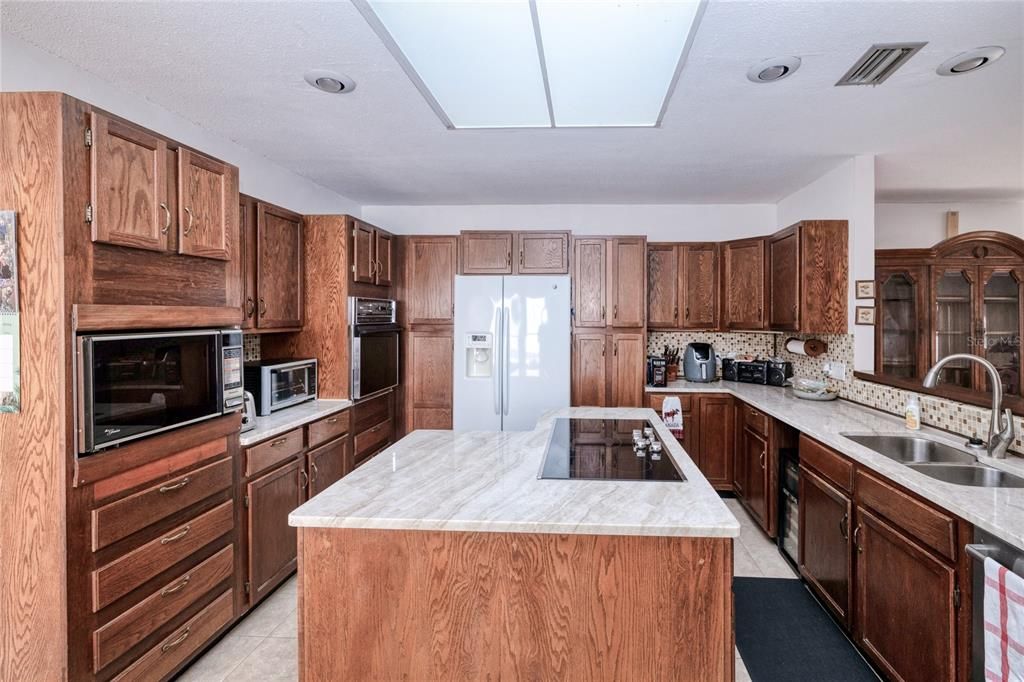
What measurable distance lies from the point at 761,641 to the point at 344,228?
3.28 m

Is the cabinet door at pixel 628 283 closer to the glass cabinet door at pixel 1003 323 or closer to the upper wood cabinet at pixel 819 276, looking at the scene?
the upper wood cabinet at pixel 819 276

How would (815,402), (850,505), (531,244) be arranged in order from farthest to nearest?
(531,244), (815,402), (850,505)

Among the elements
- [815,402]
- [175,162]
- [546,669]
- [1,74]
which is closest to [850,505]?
[815,402]

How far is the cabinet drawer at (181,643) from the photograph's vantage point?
1772 millimetres

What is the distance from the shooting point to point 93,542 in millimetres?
1594

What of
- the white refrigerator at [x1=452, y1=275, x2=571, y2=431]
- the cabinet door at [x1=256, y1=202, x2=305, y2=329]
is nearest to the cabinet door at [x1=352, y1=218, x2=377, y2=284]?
the cabinet door at [x1=256, y1=202, x2=305, y2=329]

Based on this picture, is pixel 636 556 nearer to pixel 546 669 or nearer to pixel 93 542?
pixel 546 669

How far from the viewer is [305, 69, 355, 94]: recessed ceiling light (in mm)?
2111

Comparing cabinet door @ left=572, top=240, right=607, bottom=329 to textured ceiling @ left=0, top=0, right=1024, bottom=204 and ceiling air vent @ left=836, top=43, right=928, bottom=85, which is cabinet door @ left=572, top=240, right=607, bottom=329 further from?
ceiling air vent @ left=836, top=43, right=928, bottom=85

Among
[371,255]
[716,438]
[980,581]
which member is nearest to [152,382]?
[371,255]

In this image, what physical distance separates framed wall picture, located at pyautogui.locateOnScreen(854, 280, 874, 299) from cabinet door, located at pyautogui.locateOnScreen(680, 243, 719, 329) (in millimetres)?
1203

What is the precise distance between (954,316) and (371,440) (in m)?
4.63

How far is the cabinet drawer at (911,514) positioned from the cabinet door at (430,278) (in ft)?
10.3

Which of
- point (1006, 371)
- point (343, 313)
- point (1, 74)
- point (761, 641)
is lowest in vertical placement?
point (761, 641)
